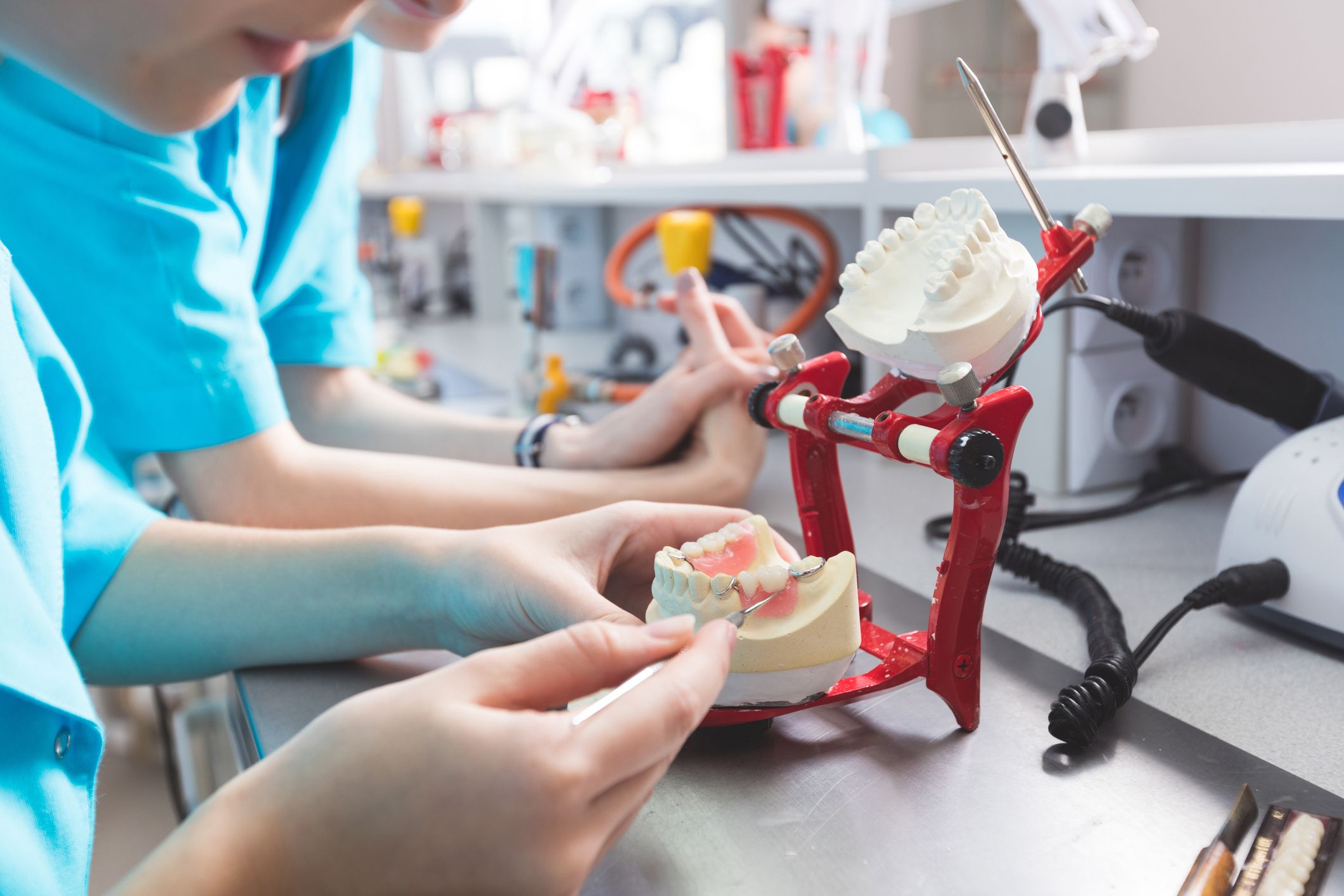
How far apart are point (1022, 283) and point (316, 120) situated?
0.87 metres

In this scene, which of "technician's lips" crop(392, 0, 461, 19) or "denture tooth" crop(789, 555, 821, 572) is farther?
"technician's lips" crop(392, 0, 461, 19)

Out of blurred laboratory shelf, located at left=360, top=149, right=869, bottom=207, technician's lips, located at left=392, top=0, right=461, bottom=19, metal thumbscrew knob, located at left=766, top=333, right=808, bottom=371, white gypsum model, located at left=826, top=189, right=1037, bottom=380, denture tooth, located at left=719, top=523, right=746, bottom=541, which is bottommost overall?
denture tooth, located at left=719, top=523, right=746, bottom=541

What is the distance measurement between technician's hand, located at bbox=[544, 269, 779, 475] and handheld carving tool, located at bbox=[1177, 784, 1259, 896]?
23.7 inches

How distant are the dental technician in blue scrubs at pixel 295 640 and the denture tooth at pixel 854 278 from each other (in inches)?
6.9

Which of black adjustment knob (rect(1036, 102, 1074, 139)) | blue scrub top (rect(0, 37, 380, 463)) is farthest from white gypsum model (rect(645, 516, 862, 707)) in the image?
black adjustment knob (rect(1036, 102, 1074, 139))

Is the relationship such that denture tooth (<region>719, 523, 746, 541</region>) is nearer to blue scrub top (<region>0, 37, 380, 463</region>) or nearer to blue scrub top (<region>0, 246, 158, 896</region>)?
blue scrub top (<region>0, 246, 158, 896</region>)

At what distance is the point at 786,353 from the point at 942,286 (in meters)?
0.12

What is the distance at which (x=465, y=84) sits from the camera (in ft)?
15.9

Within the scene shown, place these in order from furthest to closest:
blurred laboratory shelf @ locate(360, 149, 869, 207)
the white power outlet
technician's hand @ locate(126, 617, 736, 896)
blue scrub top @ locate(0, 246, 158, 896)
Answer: blurred laboratory shelf @ locate(360, 149, 869, 207) → the white power outlet → blue scrub top @ locate(0, 246, 158, 896) → technician's hand @ locate(126, 617, 736, 896)

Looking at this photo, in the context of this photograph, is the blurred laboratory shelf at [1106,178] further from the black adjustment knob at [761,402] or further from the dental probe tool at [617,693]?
the dental probe tool at [617,693]

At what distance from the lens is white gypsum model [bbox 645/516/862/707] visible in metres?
0.53

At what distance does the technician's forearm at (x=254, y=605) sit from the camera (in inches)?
27.1

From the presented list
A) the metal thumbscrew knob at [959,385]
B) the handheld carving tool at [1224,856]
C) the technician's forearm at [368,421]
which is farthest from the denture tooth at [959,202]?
the technician's forearm at [368,421]

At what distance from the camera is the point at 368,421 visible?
1192 millimetres
